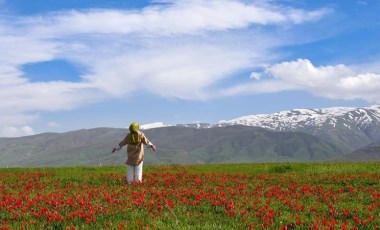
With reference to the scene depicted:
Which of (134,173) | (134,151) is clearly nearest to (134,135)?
(134,151)

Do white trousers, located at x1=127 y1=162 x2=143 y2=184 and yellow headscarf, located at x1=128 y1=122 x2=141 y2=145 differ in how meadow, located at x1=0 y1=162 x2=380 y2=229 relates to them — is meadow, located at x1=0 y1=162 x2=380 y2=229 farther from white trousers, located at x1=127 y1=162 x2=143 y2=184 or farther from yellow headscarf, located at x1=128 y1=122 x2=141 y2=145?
yellow headscarf, located at x1=128 y1=122 x2=141 y2=145

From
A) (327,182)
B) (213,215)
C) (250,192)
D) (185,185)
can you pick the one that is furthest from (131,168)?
(213,215)

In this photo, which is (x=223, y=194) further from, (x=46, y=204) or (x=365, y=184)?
(x=365, y=184)

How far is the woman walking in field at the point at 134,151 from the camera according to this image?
22781 millimetres

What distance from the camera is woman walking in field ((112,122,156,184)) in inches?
897

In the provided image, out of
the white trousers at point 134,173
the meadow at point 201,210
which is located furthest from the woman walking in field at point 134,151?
the meadow at point 201,210

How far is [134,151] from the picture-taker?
2328 centimetres

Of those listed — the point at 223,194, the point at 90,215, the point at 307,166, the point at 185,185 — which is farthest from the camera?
the point at 307,166

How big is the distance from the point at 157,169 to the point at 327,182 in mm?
13492

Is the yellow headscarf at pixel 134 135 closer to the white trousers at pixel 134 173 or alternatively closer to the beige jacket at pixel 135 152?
the beige jacket at pixel 135 152

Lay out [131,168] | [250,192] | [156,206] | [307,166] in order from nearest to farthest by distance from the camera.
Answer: [156,206]
[250,192]
[131,168]
[307,166]

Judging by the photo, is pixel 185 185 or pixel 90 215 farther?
pixel 185 185

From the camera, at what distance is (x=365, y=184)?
20422 millimetres

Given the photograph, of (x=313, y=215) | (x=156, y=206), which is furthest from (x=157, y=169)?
(x=313, y=215)
